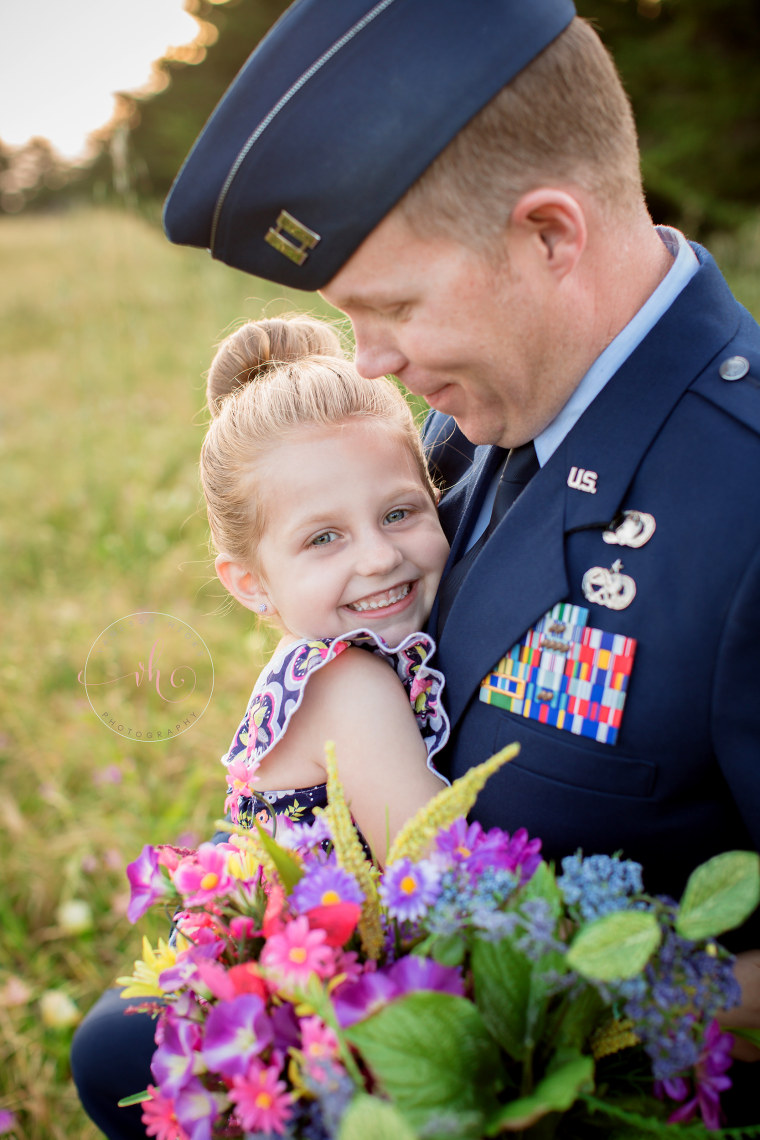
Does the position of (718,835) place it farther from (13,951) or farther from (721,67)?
(721,67)

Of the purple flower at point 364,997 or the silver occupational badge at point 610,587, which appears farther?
the silver occupational badge at point 610,587

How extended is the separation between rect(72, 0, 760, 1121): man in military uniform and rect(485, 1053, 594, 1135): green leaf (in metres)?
0.48

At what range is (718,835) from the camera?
1.32 metres

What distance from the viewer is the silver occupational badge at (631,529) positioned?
1.29 metres

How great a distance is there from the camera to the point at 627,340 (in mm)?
1467

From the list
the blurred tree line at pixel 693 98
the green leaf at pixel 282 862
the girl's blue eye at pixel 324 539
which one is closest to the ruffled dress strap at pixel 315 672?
the girl's blue eye at pixel 324 539

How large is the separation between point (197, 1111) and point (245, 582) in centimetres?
114

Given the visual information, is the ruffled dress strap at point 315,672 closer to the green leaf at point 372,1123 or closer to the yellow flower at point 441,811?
the yellow flower at point 441,811

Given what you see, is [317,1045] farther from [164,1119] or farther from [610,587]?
[610,587]

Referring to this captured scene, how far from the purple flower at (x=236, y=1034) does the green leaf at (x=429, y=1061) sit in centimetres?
13

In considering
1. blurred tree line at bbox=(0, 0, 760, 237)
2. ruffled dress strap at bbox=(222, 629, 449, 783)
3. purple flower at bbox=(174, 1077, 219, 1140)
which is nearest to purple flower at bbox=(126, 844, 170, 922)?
purple flower at bbox=(174, 1077, 219, 1140)

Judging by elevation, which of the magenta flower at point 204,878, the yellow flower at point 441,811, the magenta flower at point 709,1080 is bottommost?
the magenta flower at point 709,1080

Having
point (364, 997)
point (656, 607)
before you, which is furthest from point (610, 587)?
point (364, 997)

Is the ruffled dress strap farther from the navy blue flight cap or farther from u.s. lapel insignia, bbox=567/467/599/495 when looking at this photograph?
the navy blue flight cap
